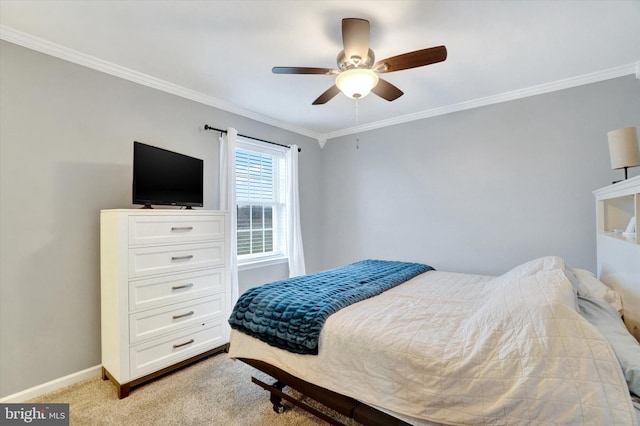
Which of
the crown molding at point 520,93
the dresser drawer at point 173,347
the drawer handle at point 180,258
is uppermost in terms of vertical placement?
the crown molding at point 520,93

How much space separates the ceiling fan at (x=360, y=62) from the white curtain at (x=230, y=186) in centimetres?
146

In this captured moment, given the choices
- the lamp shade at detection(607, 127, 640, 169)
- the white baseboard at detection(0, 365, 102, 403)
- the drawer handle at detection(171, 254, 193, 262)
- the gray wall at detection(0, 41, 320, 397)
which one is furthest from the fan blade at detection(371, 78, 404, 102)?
the white baseboard at detection(0, 365, 102, 403)

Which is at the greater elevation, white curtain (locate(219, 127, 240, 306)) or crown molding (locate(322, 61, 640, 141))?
crown molding (locate(322, 61, 640, 141))

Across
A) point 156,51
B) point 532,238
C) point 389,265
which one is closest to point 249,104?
point 156,51

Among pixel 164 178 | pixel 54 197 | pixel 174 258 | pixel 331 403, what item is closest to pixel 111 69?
pixel 164 178

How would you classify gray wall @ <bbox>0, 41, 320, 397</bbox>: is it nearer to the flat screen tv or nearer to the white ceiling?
the white ceiling

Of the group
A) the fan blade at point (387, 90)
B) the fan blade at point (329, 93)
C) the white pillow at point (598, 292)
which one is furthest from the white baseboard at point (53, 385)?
the white pillow at point (598, 292)

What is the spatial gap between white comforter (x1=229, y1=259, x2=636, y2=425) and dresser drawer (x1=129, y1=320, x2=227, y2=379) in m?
1.03

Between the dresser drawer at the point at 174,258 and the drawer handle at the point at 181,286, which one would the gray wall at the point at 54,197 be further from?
the drawer handle at the point at 181,286

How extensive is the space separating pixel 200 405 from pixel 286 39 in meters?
2.62

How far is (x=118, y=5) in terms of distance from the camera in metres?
1.75

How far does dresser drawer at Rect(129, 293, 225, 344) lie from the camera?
6.87ft

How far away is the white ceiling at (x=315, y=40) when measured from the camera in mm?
1788

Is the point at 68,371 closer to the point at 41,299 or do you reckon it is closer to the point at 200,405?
the point at 41,299
